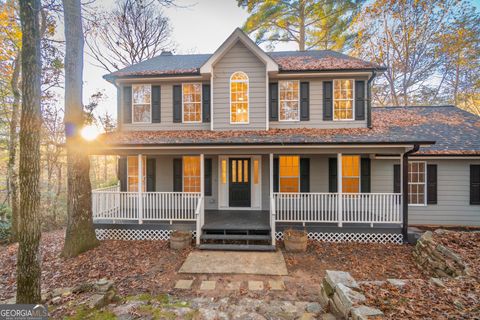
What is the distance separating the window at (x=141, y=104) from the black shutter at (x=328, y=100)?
7262 millimetres

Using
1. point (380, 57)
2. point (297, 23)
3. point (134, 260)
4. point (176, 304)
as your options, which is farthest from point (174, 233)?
point (380, 57)

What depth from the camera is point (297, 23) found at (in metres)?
14.1

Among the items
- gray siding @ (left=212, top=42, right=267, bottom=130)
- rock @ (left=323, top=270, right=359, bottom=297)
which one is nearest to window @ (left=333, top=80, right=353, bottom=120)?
gray siding @ (left=212, top=42, right=267, bottom=130)

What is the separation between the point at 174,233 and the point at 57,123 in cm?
1133

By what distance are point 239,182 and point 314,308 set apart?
5.39 metres

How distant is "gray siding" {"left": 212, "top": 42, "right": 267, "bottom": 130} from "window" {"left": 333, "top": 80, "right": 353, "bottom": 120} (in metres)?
2.85

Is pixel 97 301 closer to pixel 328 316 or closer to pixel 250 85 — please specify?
pixel 328 316

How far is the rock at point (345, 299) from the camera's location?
311 centimetres

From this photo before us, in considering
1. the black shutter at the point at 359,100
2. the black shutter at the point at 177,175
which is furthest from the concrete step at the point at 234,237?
the black shutter at the point at 359,100

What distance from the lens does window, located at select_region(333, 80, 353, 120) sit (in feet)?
27.7

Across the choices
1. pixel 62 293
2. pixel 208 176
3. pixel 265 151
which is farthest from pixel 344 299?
pixel 208 176

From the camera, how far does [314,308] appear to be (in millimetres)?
3713

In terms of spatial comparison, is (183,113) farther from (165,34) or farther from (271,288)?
(165,34)

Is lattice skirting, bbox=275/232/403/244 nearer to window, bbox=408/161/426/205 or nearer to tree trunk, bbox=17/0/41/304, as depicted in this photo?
window, bbox=408/161/426/205
